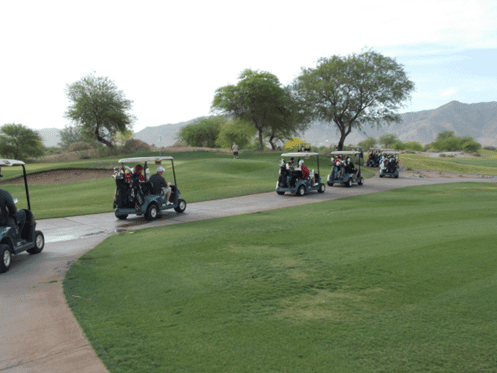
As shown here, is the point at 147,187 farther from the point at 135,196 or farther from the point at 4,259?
the point at 4,259

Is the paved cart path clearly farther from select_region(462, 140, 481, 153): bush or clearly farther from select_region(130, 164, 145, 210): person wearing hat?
select_region(462, 140, 481, 153): bush

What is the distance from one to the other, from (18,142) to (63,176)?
82.9 feet

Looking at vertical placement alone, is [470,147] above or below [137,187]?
below

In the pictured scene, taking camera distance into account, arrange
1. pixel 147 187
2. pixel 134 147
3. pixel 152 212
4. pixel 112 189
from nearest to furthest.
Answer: pixel 152 212 < pixel 147 187 < pixel 112 189 < pixel 134 147

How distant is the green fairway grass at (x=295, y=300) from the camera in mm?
3836

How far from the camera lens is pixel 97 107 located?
2190 inches

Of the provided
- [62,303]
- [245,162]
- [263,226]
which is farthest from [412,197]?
[245,162]

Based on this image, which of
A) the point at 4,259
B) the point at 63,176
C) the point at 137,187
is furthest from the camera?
the point at 63,176

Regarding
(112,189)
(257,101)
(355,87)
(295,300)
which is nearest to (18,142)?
(257,101)

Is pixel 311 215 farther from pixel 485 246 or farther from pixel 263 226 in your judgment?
pixel 485 246

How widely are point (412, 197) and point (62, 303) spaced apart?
1552 centimetres

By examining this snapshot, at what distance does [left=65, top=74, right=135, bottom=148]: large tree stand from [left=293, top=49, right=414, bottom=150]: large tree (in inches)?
1025

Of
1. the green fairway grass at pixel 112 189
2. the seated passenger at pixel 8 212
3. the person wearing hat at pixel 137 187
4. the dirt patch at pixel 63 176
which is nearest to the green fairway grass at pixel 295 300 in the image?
the seated passenger at pixel 8 212

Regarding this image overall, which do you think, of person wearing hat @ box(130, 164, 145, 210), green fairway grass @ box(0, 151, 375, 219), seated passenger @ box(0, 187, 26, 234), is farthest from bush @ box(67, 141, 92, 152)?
seated passenger @ box(0, 187, 26, 234)
